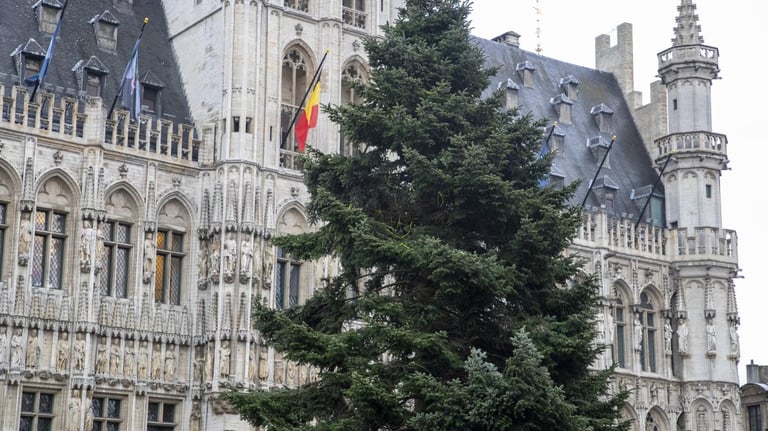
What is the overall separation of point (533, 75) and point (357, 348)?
32.6 metres

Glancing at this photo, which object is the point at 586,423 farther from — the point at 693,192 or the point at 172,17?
the point at 693,192

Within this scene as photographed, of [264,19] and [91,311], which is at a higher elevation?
[264,19]

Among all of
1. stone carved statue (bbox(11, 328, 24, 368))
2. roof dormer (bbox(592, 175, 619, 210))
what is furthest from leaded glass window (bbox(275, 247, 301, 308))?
roof dormer (bbox(592, 175, 619, 210))

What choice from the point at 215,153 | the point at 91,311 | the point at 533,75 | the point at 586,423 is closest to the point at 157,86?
the point at 215,153

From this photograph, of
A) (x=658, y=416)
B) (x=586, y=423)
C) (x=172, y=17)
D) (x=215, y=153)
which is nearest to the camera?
(x=586, y=423)

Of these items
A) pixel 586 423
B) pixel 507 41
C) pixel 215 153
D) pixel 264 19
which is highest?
pixel 507 41

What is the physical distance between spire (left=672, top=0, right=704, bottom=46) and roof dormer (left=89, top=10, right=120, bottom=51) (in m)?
22.1

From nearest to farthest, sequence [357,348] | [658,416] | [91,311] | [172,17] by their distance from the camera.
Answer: [357,348], [91,311], [172,17], [658,416]

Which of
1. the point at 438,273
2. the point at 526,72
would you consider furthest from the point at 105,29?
the point at 438,273

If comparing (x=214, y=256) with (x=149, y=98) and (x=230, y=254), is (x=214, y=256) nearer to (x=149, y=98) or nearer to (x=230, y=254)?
(x=230, y=254)

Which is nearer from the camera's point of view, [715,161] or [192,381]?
[192,381]

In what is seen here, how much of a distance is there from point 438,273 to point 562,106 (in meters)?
31.8

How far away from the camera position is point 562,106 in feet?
171

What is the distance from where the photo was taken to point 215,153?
125 feet
